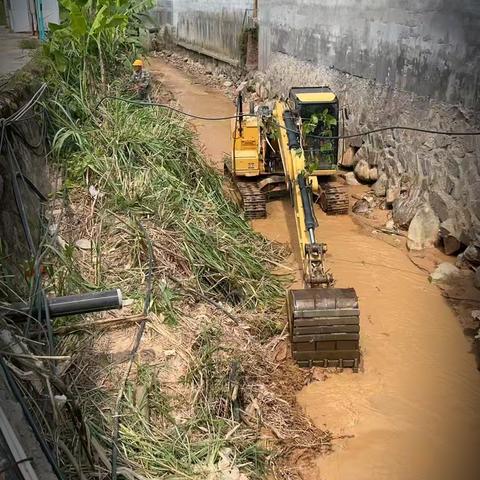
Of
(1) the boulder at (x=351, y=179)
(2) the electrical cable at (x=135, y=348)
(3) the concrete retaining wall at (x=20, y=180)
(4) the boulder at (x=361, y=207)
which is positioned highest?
(3) the concrete retaining wall at (x=20, y=180)

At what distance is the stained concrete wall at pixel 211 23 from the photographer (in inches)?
814

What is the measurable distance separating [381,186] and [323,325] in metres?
5.86

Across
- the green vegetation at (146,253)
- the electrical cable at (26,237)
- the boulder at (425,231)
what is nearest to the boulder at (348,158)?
the boulder at (425,231)

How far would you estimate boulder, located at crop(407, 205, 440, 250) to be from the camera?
9359 millimetres

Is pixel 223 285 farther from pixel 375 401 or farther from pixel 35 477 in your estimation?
pixel 35 477

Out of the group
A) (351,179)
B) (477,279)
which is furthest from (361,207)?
(477,279)

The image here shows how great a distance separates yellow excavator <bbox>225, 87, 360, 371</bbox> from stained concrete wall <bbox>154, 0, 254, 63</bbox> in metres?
11.0

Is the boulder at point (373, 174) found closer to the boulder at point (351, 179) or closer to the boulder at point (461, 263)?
the boulder at point (351, 179)

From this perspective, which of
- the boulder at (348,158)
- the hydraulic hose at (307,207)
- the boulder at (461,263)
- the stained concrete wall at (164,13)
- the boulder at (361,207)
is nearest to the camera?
the hydraulic hose at (307,207)

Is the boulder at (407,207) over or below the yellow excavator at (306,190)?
below

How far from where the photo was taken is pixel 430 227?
30.7ft

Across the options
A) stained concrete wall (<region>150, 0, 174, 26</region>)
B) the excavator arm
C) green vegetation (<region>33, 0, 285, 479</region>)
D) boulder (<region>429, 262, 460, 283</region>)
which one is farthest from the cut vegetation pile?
stained concrete wall (<region>150, 0, 174, 26</region>)

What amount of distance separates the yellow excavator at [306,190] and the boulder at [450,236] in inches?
80.5

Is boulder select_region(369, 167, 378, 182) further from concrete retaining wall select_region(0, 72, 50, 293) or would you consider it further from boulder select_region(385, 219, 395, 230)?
concrete retaining wall select_region(0, 72, 50, 293)
